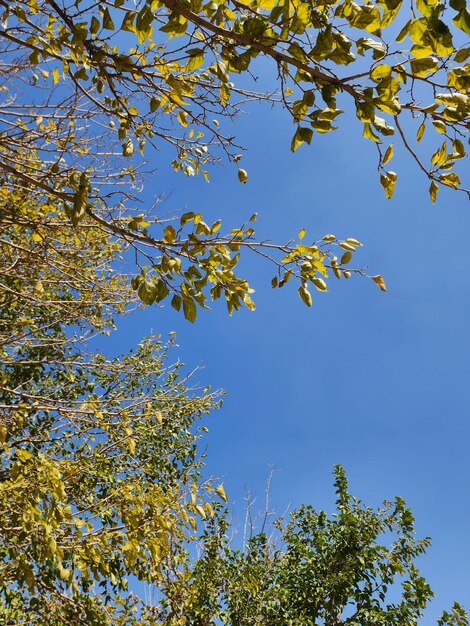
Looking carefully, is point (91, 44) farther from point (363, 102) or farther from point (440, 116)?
point (440, 116)

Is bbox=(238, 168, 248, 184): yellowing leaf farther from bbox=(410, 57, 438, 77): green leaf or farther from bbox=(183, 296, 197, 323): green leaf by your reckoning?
bbox=(410, 57, 438, 77): green leaf

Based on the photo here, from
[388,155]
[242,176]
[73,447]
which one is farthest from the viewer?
[73,447]

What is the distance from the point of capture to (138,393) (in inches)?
321

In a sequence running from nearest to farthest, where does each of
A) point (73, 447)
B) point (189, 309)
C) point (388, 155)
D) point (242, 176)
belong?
point (388, 155), point (189, 309), point (242, 176), point (73, 447)

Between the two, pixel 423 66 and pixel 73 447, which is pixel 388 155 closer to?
pixel 423 66

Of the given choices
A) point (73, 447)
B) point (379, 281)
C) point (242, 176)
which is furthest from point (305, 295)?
point (73, 447)

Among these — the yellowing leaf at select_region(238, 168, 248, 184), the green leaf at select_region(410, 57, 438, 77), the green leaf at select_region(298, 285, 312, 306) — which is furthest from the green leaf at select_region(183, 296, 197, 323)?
the green leaf at select_region(410, 57, 438, 77)

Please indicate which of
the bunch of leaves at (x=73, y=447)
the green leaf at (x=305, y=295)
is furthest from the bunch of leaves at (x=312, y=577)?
the green leaf at (x=305, y=295)

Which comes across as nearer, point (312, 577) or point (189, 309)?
point (189, 309)

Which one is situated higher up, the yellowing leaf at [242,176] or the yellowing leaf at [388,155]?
the yellowing leaf at [242,176]

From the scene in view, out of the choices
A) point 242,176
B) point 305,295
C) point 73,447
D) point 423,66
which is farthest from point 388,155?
point 73,447

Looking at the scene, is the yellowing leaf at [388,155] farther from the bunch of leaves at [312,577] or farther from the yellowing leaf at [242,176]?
the bunch of leaves at [312,577]

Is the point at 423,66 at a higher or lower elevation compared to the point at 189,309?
higher

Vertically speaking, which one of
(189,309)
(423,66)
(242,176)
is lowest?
(189,309)
